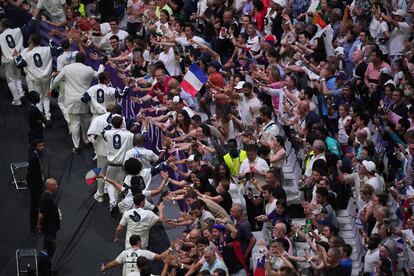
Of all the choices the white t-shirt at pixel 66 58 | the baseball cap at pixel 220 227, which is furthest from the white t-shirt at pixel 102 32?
the baseball cap at pixel 220 227

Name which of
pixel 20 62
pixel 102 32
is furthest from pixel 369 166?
pixel 102 32

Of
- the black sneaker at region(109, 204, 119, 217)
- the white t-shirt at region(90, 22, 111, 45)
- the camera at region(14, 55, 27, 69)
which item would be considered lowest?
the black sneaker at region(109, 204, 119, 217)

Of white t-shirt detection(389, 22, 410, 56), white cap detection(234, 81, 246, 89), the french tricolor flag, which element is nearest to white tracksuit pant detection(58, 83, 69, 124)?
the french tricolor flag

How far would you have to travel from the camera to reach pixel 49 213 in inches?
691

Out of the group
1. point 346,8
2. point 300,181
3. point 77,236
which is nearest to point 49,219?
point 77,236

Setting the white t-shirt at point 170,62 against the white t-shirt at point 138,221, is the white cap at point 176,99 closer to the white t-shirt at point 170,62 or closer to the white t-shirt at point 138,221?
the white t-shirt at point 170,62

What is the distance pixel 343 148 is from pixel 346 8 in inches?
163

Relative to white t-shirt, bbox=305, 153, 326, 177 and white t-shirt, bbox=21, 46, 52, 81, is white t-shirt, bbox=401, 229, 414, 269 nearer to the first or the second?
white t-shirt, bbox=305, 153, 326, 177

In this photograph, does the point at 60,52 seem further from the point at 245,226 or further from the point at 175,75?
the point at 245,226

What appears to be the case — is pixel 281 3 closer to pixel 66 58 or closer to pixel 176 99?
pixel 66 58

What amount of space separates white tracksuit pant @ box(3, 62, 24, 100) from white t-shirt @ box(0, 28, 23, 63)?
8.0 inches

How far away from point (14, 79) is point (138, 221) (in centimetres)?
686

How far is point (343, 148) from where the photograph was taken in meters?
18.8

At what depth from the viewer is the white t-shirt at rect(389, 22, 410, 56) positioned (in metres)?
21.2
